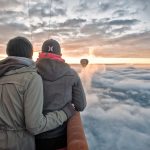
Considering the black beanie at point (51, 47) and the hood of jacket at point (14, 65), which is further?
the black beanie at point (51, 47)

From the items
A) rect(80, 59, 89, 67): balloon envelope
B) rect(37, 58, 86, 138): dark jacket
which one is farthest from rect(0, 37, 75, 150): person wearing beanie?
rect(80, 59, 89, 67): balloon envelope

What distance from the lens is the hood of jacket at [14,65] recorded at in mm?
1343

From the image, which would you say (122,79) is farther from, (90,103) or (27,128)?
(27,128)

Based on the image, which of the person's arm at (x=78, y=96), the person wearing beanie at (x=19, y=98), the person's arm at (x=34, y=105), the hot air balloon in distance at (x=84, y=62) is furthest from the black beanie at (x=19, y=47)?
the hot air balloon in distance at (x=84, y=62)

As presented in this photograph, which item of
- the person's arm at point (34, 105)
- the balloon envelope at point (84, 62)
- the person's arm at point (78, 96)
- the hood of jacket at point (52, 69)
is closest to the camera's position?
the person's arm at point (34, 105)

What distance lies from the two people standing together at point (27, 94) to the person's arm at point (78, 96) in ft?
0.29

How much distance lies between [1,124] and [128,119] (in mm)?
40878

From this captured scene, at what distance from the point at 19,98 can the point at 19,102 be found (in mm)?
21

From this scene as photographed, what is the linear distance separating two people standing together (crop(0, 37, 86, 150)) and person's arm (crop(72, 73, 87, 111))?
89 millimetres

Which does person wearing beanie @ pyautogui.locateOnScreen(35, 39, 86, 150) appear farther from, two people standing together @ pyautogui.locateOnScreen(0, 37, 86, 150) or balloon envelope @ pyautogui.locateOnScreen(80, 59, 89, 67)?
balloon envelope @ pyautogui.locateOnScreen(80, 59, 89, 67)

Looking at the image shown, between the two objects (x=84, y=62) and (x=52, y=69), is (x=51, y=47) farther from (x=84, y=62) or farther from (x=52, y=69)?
(x=84, y=62)

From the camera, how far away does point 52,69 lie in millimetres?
1566

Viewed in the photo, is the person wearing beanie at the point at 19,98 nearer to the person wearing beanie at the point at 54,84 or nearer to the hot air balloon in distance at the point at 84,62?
the person wearing beanie at the point at 54,84

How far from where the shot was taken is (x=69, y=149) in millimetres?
1373
